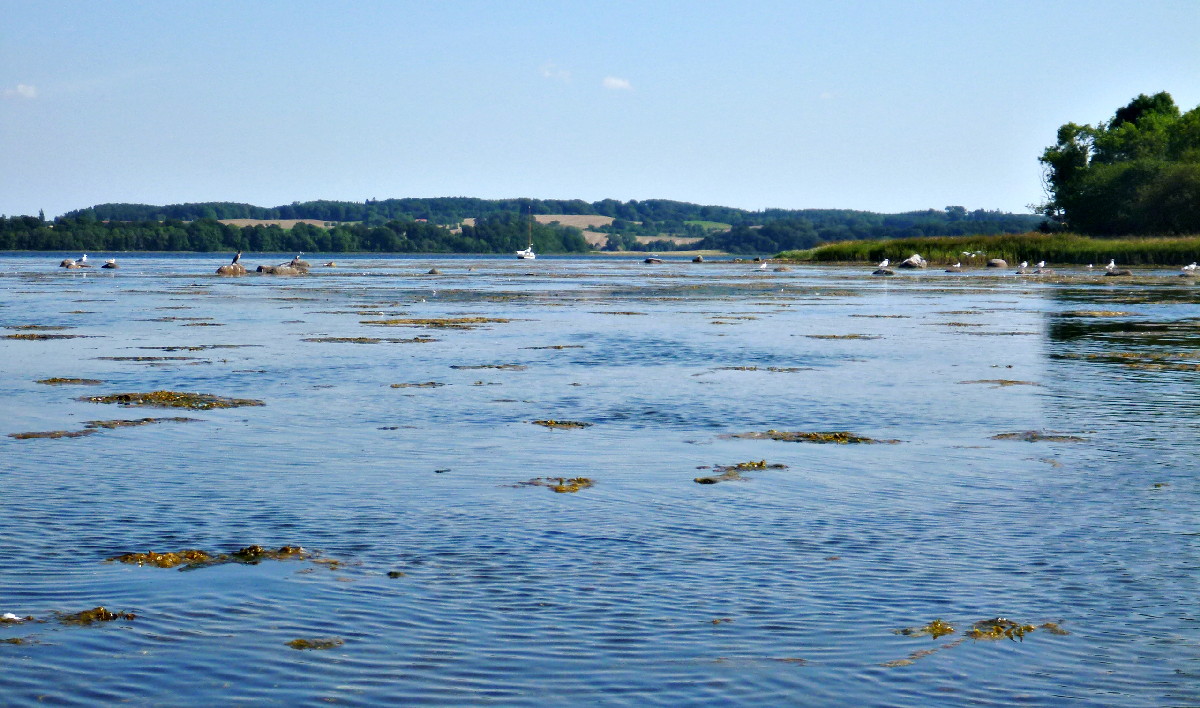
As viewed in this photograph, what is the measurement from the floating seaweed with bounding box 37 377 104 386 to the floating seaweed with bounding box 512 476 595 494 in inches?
454

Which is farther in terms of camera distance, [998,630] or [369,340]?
[369,340]

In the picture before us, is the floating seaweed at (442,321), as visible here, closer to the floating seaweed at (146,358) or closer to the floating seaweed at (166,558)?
the floating seaweed at (146,358)

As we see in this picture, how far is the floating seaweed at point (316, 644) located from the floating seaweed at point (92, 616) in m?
1.27

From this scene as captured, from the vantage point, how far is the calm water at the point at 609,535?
23.5ft

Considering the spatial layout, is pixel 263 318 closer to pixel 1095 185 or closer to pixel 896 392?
pixel 896 392

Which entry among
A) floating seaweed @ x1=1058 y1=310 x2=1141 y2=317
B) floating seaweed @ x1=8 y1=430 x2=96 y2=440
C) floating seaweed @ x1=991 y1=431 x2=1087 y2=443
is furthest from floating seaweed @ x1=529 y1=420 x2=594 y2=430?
floating seaweed @ x1=1058 y1=310 x2=1141 y2=317

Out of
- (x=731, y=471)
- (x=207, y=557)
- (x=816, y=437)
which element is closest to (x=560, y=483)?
(x=731, y=471)

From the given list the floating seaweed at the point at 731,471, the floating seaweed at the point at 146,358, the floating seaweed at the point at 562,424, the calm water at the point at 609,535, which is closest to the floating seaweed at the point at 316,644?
the calm water at the point at 609,535

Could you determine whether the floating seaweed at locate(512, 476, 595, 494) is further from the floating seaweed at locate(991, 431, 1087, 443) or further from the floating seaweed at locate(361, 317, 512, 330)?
the floating seaweed at locate(361, 317, 512, 330)

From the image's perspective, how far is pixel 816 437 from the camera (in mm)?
15750

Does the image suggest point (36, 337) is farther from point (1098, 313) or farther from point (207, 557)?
point (1098, 313)

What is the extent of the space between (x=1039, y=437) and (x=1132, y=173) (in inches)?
4190

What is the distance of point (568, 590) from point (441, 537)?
6.28 ft

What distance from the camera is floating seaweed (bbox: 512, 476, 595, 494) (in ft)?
40.4
